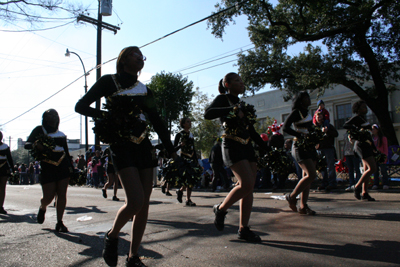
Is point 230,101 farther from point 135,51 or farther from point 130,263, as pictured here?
point 130,263

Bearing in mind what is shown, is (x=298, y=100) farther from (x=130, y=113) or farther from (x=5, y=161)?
(x=5, y=161)

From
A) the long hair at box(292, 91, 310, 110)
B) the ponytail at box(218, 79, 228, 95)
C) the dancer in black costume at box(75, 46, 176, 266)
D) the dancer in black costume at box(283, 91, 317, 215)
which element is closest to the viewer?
the dancer in black costume at box(75, 46, 176, 266)

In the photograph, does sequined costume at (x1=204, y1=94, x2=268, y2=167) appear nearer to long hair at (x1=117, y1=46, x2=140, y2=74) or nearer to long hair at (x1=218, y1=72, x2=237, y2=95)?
long hair at (x1=218, y1=72, x2=237, y2=95)

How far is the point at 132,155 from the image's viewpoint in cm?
293

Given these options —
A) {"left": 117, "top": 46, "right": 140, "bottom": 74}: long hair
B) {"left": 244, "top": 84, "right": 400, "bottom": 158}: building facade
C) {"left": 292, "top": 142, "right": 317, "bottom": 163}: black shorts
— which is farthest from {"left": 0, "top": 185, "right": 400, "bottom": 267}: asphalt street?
{"left": 244, "top": 84, "right": 400, "bottom": 158}: building facade

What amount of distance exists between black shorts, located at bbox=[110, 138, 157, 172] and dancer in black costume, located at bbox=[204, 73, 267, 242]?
1.19 meters

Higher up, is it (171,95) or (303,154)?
(171,95)

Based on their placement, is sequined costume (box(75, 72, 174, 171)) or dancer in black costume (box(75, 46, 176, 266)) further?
sequined costume (box(75, 72, 174, 171))

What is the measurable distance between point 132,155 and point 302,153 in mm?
3211

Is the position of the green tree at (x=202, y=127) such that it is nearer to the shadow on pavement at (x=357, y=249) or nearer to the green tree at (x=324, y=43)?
the green tree at (x=324, y=43)

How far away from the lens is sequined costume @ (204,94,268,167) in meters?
3.89

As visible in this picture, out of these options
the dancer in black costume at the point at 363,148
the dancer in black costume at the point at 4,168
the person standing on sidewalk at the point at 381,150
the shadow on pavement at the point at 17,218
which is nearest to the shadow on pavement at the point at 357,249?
the dancer in black costume at the point at 363,148

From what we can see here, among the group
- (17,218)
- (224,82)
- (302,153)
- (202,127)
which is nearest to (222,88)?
(224,82)

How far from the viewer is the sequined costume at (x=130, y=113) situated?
9.52 ft
